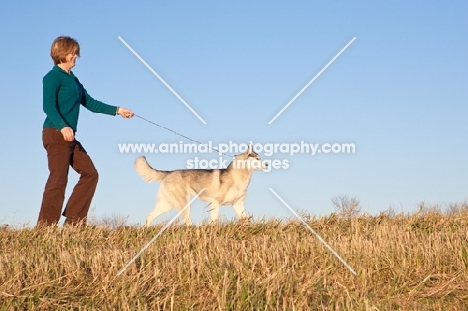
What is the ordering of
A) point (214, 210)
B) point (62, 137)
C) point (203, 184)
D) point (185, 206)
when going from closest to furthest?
point (62, 137)
point (214, 210)
point (185, 206)
point (203, 184)

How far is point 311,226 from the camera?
332 inches

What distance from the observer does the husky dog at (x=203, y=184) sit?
12.0m

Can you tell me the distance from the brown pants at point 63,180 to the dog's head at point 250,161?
4.74m

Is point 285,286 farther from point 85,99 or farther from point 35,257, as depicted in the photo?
point 85,99

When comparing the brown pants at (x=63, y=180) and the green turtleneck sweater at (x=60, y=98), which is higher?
the green turtleneck sweater at (x=60, y=98)

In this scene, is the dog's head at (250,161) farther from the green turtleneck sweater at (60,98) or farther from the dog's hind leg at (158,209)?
the green turtleneck sweater at (60,98)

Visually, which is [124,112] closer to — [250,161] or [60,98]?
[60,98]

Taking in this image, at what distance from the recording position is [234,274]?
518 cm

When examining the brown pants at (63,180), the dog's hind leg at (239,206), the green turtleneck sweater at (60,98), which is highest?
the green turtleneck sweater at (60,98)

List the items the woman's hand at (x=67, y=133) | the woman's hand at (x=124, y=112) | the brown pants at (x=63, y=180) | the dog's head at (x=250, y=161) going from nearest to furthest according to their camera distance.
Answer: the woman's hand at (x=67, y=133)
the brown pants at (x=63, y=180)
the woman's hand at (x=124, y=112)
the dog's head at (x=250, y=161)

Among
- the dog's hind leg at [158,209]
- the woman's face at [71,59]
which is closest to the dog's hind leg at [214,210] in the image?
the dog's hind leg at [158,209]

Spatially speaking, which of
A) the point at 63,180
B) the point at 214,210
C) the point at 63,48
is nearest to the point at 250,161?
the point at 214,210

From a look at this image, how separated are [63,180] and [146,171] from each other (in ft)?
13.1

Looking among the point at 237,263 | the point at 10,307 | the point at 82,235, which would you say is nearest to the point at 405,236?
the point at 237,263
